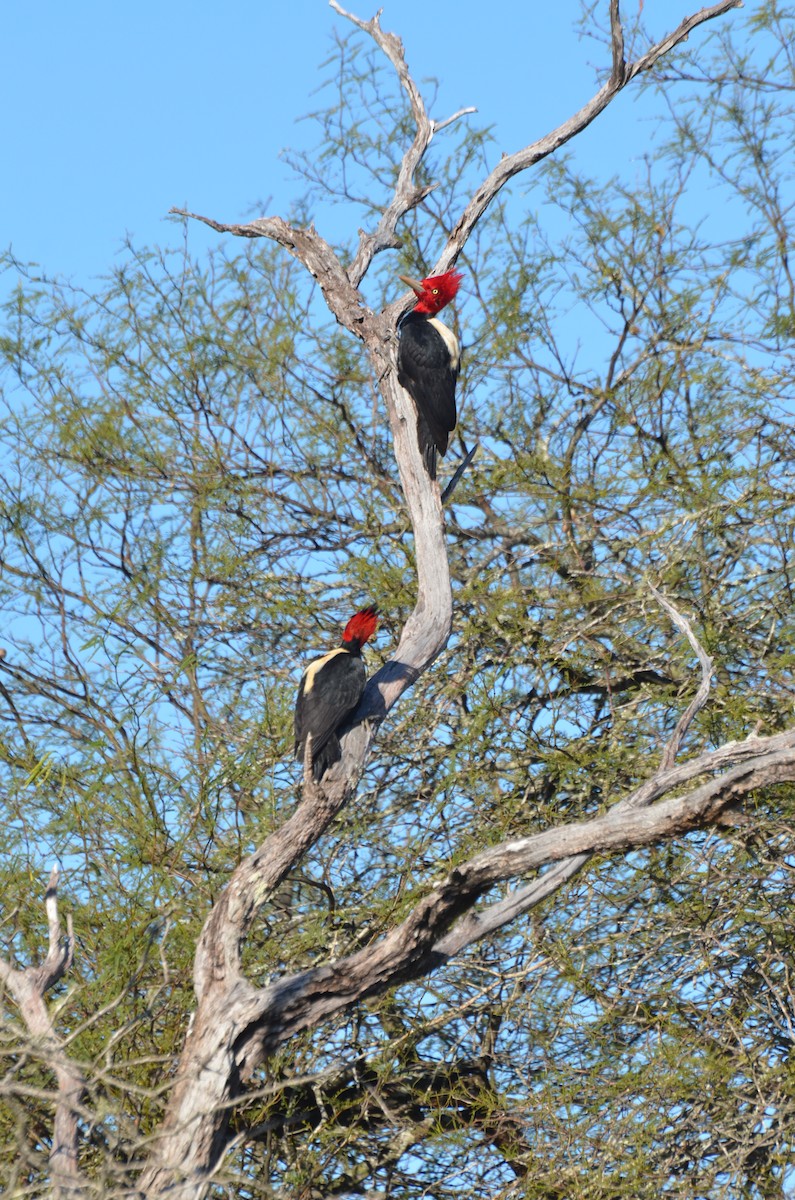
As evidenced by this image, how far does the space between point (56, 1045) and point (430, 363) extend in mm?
2818

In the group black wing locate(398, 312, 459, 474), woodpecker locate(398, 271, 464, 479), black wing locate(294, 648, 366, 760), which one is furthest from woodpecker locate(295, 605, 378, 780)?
black wing locate(398, 312, 459, 474)

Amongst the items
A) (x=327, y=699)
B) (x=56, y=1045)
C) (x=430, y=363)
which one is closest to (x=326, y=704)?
(x=327, y=699)

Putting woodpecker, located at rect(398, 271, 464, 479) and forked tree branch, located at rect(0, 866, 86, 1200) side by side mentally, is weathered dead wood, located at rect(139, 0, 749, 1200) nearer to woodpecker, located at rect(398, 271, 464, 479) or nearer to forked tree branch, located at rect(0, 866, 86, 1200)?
forked tree branch, located at rect(0, 866, 86, 1200)

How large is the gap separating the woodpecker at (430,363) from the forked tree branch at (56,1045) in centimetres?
189

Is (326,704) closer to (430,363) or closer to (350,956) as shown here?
(350,956)

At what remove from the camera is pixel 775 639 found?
525 cm

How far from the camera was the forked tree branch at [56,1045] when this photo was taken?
2.74 m

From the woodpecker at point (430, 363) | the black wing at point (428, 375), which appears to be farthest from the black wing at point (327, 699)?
the black wing at point (428, 375)

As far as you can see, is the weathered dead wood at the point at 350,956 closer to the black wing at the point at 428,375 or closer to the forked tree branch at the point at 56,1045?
the forked tree branch at the point at 56,1045

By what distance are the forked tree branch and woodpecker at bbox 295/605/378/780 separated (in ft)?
2.69

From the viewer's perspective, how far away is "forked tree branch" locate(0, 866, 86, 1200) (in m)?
2.74

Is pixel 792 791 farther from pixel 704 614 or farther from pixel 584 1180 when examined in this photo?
pixel 584 1180

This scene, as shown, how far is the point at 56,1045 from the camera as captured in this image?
Answer: 2.72m

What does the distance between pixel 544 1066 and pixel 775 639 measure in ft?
6.16
